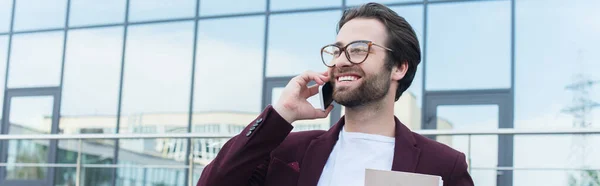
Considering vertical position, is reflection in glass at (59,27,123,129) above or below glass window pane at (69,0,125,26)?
below

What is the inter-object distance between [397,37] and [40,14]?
7.74 metres

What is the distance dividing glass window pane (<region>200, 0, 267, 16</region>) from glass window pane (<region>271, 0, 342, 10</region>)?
134 mm

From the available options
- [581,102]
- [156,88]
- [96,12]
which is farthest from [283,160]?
[96,12]

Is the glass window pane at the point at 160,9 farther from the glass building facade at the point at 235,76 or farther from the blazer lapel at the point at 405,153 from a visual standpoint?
the blazer lapel at the point at 405,153

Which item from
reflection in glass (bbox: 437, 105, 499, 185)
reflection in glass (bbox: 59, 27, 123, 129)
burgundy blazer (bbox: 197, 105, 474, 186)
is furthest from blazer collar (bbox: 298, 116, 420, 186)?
reflection in glass (bbox: 59, 27, 123, 129)

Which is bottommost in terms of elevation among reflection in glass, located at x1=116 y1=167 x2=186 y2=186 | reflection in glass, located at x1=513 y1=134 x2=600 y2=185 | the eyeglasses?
reflection in glass, located at x1=116 y1=167 x2=186 y2=186

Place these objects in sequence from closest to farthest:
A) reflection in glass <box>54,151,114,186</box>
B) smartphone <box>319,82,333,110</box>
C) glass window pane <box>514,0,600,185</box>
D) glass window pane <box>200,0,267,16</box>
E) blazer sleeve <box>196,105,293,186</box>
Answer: blazer sleeve <box>196,105,293,186</box>, smartphone <box>319,82,333,110</box>, glass window pane <box>514,0,600,185</box>, reflection in glass <box>54,151,114,186</box>, glass window pane <box>200,0,267,16</box>

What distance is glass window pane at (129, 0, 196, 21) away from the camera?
7.91 meters

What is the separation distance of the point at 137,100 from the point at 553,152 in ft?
14.3

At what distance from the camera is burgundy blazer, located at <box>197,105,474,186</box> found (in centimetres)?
162

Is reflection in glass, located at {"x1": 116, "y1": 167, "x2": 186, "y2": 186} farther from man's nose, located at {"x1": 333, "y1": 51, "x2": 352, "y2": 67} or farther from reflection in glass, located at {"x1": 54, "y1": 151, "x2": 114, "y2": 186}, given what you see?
man's nose, located at {"x1": 333, "y1": 51, "x2": 352, "y2": 67}

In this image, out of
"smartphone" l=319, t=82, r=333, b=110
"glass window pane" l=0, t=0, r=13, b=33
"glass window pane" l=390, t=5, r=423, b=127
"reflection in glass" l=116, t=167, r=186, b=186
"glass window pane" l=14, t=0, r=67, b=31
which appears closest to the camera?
"smartphone" l=319, t=82, r=333, b=110

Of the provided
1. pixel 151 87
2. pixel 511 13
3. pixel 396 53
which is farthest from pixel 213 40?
pixel 396 53

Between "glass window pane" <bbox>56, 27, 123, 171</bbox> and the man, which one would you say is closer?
the man
